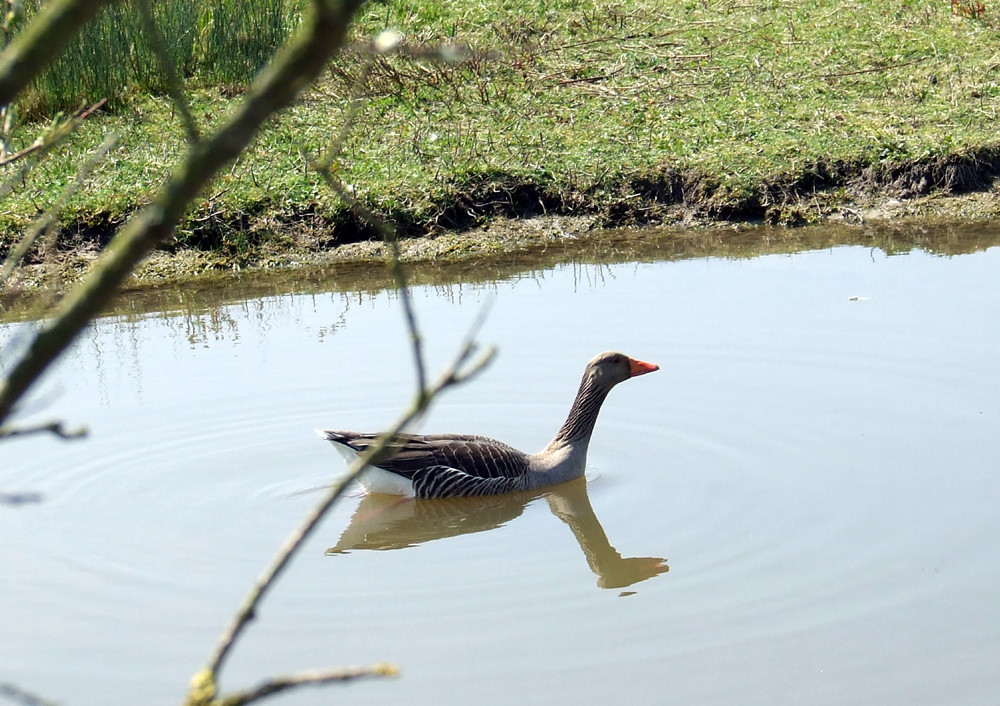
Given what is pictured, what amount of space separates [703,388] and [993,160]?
6343mm

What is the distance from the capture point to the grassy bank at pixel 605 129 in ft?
41.0

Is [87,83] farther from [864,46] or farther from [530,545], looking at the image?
[530,545]

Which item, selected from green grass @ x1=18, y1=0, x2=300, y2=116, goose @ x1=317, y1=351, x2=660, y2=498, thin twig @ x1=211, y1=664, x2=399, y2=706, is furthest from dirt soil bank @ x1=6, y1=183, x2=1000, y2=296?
thin twig @ x1=211, y1=664, x2=399, y2=706

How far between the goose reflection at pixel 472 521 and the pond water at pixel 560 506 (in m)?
0.02

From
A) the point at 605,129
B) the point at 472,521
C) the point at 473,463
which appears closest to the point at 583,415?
the point at 473,463

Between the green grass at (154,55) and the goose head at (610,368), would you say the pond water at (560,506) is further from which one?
the green grass at (154,55)

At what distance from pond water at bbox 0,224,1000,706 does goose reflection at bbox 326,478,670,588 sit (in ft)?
0.07

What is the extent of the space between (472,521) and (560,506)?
0.54 m

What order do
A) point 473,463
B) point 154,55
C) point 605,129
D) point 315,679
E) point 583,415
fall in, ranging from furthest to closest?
point 154,55 < point 605,129 < point 583,415 < point 473,463 < point 315,679

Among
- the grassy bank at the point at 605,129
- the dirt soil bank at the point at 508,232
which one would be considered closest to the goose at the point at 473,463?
the dirt soil bank at the point at 508,232

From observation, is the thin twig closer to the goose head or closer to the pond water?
the pond water

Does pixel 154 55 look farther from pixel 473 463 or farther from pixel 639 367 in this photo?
pixel 473 463

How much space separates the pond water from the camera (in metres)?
4.91

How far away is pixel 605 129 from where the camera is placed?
13.7 m
